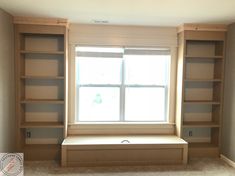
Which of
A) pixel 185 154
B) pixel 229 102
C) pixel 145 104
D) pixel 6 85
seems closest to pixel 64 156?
pixel 6 85

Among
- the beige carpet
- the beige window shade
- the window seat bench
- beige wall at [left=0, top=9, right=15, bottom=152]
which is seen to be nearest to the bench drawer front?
the window seat bench

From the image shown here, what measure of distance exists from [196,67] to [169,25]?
0.91 m

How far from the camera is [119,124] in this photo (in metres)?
4.30

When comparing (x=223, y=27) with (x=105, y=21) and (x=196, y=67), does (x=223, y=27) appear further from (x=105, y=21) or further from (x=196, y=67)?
(x=105, y=21)

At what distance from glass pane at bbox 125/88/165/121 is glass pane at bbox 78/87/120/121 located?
0.22 meters

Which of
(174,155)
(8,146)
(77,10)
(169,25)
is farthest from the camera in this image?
(169,25)

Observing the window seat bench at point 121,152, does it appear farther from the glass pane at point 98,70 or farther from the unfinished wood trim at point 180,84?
the glass pane at point 98,70

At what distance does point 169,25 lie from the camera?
4.16 metres

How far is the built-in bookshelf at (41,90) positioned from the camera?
3871 millimetres

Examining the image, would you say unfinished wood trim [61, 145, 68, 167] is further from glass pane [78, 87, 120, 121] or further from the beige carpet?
glass pane [78, 87, 120, 121]

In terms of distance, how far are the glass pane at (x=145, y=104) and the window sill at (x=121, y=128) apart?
14 centimetres

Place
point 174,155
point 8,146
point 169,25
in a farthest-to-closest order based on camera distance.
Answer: point 169,25
point 174,155
point 8,146

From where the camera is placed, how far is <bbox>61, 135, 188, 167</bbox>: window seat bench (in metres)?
3.69

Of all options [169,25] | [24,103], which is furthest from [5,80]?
[169,25]
